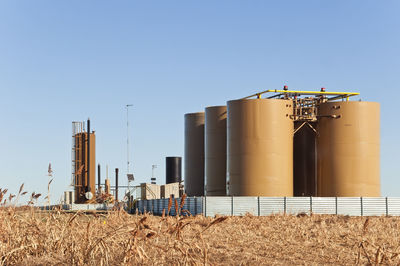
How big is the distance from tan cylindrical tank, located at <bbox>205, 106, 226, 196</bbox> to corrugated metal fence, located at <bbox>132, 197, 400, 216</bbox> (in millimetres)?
6170

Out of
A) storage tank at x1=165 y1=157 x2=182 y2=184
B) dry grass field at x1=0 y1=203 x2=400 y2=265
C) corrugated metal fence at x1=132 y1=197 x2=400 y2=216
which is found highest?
storage tank at x1=165 y1=157 x2=182 y2=184

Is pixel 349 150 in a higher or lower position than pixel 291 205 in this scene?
higher

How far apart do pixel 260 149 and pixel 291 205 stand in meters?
3.92

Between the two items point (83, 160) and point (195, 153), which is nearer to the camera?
point (195, 153)

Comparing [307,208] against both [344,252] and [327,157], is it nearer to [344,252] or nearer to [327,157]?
[327,157]

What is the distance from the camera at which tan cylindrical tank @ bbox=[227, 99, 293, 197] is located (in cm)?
3469

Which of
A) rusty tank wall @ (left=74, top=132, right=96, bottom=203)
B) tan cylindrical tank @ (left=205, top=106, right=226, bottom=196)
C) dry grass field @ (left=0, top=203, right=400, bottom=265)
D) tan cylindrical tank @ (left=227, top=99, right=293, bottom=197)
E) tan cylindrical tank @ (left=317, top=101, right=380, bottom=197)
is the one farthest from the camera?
rusty tank wall @ (left=74, top=132, right=96, bottom=203)

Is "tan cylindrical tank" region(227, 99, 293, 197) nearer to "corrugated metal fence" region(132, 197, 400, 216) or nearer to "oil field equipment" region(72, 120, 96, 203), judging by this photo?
"corrugated metal fence" region(132, 197, 400, 216)

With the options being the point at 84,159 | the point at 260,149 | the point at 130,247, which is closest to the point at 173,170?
the point at 84,159

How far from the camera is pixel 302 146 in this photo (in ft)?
125

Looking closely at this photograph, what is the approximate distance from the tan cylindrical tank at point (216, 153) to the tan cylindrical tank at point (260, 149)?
5.03 metres

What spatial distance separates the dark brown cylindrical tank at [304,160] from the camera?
123 ft

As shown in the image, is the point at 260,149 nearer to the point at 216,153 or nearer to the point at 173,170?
the point at 216,153

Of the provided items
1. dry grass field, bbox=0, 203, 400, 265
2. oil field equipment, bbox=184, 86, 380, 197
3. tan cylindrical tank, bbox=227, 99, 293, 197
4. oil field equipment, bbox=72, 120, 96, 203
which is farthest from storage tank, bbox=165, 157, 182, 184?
dry grass field, bbox=0, 203, 400, 265
